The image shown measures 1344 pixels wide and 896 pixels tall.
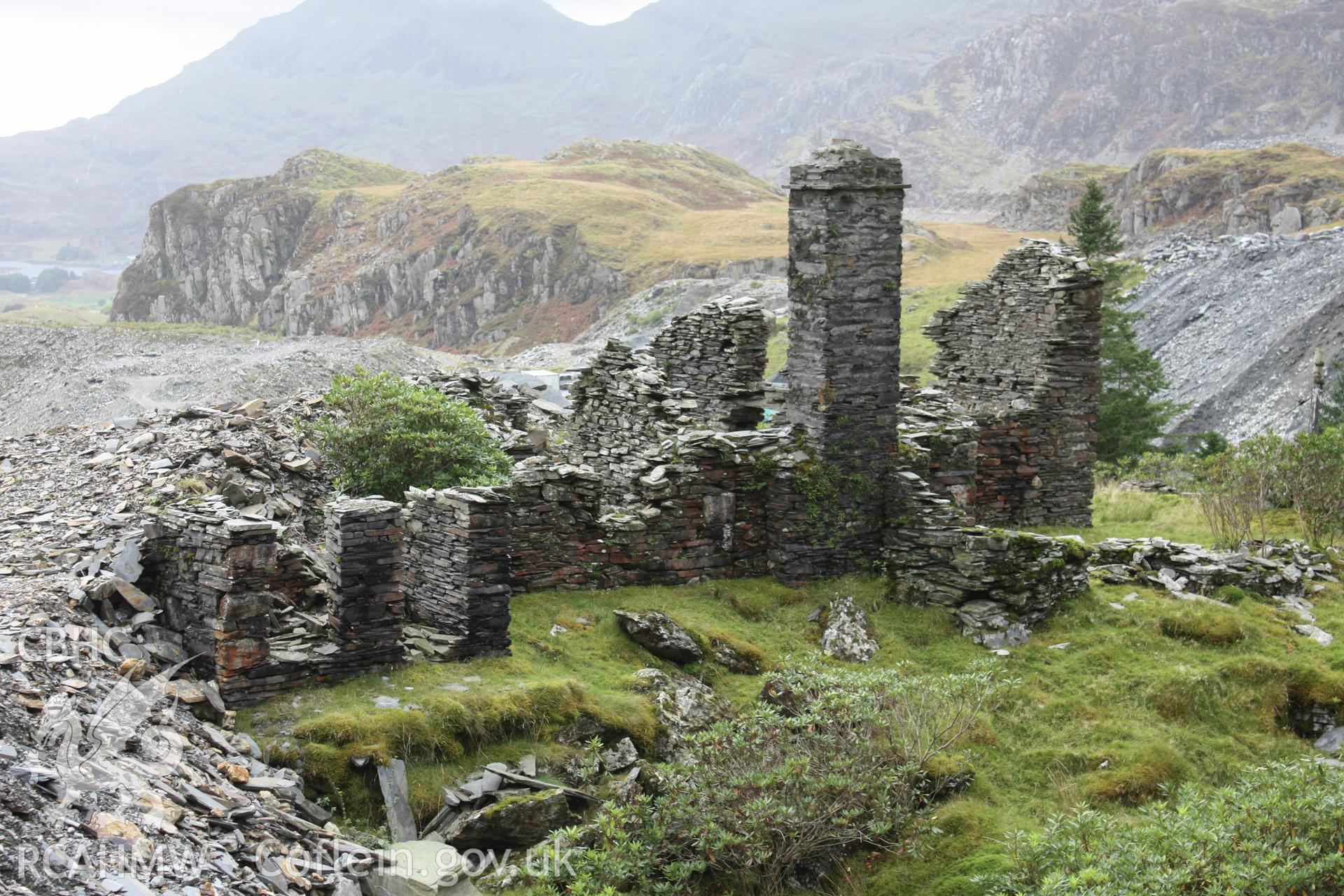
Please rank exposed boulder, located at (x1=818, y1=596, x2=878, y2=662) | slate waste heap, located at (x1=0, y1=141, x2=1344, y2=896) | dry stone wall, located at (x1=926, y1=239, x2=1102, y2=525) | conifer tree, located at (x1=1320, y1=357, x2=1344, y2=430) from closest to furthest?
slate waste heap, located at (x1=0, y1=141, x2=1344, y2=896), exposed boulder, located at (x1=818, y1=596, x2=878, y2=662), dry stone wall, located at (x1=926, y1=239, x2=1102, y2=525), conifer tree, located at (x1=1320, y1=357, x2=1344, y2=430)

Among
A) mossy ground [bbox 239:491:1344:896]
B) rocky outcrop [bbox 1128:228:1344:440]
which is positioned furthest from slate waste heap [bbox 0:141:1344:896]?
rocky outcrop [bbox 1128:228:1344:440]

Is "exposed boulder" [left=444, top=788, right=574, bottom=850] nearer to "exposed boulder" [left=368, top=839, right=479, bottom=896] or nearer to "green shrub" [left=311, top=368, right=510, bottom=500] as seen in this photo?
"exposed boulder" [left=368, top=839, right=479, bottom=896]

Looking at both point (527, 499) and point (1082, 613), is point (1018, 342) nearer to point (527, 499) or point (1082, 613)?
point (1082, 613)

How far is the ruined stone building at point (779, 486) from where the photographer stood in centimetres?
1180

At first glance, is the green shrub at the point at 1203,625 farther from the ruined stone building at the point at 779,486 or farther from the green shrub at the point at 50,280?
the green shrub at the point at 50,280

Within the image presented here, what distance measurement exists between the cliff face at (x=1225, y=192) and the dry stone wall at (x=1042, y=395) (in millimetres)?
62980

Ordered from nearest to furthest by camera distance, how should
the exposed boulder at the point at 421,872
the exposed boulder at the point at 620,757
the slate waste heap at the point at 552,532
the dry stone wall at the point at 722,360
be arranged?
the exposed boulder at the point at 421,872
the slate waste heap at the point at 552,532
the exposed boulder at the point at 620,757
the dry stone wall at the point at 722,360

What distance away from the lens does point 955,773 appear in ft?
37.5

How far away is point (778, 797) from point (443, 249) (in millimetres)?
91245

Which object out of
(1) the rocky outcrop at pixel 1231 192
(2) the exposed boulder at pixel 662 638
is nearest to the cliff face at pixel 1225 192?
(1) the rocky outcrop at pixel 1231 192

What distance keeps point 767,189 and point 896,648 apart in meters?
121

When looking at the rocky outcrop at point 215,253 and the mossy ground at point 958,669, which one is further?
the rocky outcrop at point 215,253

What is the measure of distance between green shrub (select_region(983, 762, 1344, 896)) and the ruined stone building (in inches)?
199

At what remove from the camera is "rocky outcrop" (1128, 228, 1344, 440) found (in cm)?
4419
